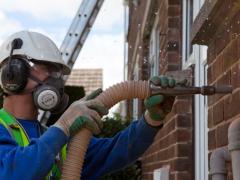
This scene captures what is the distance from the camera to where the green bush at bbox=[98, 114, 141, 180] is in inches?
355

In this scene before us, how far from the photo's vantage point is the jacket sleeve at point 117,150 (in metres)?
3.43

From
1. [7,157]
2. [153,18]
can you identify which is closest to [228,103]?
[7,157]

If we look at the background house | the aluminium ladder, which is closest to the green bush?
the background house

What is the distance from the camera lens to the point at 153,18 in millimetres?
8375

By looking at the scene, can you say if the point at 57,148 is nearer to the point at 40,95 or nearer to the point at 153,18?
the point at 40,95

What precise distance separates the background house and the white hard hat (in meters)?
0.74

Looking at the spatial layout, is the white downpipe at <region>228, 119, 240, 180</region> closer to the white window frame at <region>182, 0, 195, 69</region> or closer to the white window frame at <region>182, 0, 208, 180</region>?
the white window frame at <region>182, 0, 208, 180</region>

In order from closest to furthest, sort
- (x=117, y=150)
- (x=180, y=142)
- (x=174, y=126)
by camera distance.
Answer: (x=117, y=150)
(x=180, y=142)
(x=174, y=126)

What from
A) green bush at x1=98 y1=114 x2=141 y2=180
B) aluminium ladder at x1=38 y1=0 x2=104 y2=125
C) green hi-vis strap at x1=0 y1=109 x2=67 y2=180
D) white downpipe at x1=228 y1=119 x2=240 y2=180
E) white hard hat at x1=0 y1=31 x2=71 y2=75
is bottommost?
white downpipe at x1=228 y1=119 x2=240 y2=180

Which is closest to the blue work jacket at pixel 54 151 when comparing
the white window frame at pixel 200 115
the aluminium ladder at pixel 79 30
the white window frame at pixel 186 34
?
the white window frame at pixel 200 115

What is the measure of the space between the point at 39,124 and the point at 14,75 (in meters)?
0.33

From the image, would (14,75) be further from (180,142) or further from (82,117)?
(180,142)

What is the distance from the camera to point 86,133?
298cm

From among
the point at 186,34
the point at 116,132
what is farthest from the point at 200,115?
the point at 116,132
